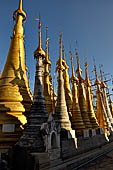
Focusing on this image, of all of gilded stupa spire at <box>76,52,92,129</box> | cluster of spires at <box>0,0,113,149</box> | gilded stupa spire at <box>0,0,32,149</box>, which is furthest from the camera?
gilded stupa spire at <box>76,52,92,129</box>

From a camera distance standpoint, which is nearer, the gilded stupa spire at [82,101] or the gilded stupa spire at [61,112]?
the gilded stupa spire at [61,112]

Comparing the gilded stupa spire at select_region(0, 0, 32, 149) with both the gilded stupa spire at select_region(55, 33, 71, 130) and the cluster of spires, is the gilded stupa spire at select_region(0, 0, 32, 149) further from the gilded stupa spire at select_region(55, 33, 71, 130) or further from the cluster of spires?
the gilded stupa spire at select_region(55, 33, 71, 130)

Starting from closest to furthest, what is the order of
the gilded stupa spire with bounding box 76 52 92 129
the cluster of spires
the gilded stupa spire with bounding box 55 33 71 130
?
the cluster of spires → the gilded stupa spire with bounding box 55 33 71 130 → the gilded stupa spire with bounding box 76 52 92 129

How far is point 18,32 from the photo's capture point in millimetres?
17719

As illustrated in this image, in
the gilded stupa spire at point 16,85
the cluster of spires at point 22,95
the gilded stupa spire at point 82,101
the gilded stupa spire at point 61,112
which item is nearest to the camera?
the cluster of spires at point 22,95

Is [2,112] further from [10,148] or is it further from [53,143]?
[53,143]

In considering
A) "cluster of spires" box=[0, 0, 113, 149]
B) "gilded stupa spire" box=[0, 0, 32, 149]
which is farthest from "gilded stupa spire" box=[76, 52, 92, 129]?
"gilded stupa spire" box=[0, 0, 32, 149]

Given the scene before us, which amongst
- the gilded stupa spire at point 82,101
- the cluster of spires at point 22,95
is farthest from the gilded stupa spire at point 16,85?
the gilded stupa spire at point 82,101

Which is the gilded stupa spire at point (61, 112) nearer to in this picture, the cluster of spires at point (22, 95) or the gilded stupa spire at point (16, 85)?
the cluster of spires at point (22, 95)

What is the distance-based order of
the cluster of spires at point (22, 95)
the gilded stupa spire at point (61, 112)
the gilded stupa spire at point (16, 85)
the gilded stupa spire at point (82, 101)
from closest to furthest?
the cluster of spires at point (22, 95), the gilded stupa spire at point (16, 85), the gilded stupa spire at point (61, 112), the gilded stupa spire at point (82, 101)

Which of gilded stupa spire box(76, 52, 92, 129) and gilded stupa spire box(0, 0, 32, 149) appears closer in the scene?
gilded stupa spire box(0, 0, 32, 149)

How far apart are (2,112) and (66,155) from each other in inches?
274

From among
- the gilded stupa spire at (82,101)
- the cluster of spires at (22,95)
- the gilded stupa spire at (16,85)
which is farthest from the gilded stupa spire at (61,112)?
the gilded stupa spire at (82,101)

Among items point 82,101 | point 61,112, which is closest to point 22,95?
point 61,112
